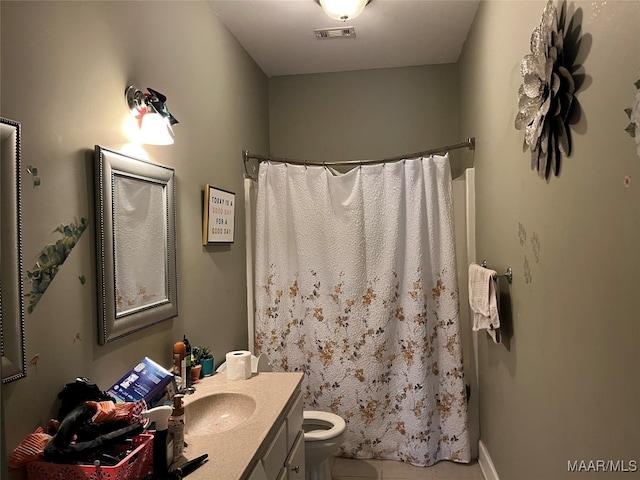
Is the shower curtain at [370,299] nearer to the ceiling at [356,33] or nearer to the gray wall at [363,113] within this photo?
the gray wall at [363,113]

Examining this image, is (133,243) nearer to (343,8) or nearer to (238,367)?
(238,367)

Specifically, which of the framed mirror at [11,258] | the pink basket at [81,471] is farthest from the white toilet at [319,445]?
the framed mirror at [11,258]

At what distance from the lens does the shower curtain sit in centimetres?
260

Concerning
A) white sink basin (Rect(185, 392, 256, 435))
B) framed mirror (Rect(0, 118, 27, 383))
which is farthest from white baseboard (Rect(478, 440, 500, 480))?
framed mirror (Rect(0, 118, 27, 383))

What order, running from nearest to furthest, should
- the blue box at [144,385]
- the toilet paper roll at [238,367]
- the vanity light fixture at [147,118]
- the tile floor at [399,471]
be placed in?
the blue box at [144,385]
the vanity light fixture at [147,118]
the toilet paper roll at [238,367]
the tile floor at [399,471]

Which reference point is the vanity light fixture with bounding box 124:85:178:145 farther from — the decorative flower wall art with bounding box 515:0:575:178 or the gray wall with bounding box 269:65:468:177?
the gray wall with bounding box 269:65:468:177

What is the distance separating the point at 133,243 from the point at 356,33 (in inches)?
75.0

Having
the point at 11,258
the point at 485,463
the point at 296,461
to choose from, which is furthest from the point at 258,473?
the point at 485,463

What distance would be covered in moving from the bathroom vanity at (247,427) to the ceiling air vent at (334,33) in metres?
1.97

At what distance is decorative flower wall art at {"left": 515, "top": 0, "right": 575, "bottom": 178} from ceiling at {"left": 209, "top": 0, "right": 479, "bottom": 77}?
122 cm

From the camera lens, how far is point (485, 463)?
2453 millimetres

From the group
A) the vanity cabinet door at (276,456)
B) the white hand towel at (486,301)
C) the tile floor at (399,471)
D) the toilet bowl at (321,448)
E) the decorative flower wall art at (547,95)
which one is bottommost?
the tile floor at (399,471)

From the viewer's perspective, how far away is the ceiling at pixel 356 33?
2.34m

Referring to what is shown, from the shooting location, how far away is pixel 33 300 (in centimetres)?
108
